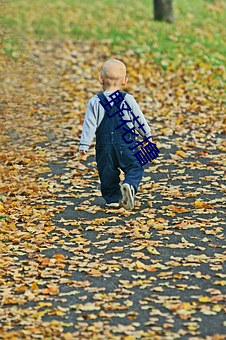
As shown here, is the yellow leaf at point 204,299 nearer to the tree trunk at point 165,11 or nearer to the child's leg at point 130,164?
the child's leg at point 130,164

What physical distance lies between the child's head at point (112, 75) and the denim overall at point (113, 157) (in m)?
0.11

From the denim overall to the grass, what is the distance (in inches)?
278

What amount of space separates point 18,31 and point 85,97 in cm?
445

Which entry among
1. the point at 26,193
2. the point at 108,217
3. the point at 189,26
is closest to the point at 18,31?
the point at 189,26

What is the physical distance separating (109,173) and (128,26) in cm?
1029

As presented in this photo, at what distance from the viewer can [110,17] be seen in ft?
60.5

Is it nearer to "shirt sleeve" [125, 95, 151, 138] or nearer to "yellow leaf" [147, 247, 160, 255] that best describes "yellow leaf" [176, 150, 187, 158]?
"shirt sleeve" [125, 95, 151, 138]

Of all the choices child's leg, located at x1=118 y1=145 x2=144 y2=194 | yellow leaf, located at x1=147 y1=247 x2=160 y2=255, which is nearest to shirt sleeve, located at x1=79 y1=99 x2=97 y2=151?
child's leg, located at x1=118 y1=145 x2=144 y2=194

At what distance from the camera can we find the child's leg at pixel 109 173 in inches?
299

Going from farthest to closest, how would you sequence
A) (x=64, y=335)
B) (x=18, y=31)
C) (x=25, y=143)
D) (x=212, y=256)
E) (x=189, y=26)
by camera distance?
(x=189, y=26) < (x=18, y=31) < (x=25, y=143) < (x=212, y=256) < (x=64, y=335)

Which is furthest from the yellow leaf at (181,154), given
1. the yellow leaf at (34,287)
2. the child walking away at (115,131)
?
the yellow leaf at (34,287)

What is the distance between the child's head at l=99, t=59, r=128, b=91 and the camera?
7.35 metres

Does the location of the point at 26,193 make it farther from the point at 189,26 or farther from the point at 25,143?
the point at 189,26

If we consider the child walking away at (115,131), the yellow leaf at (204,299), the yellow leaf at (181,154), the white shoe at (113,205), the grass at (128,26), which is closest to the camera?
the yellow leaf at (204,299)
